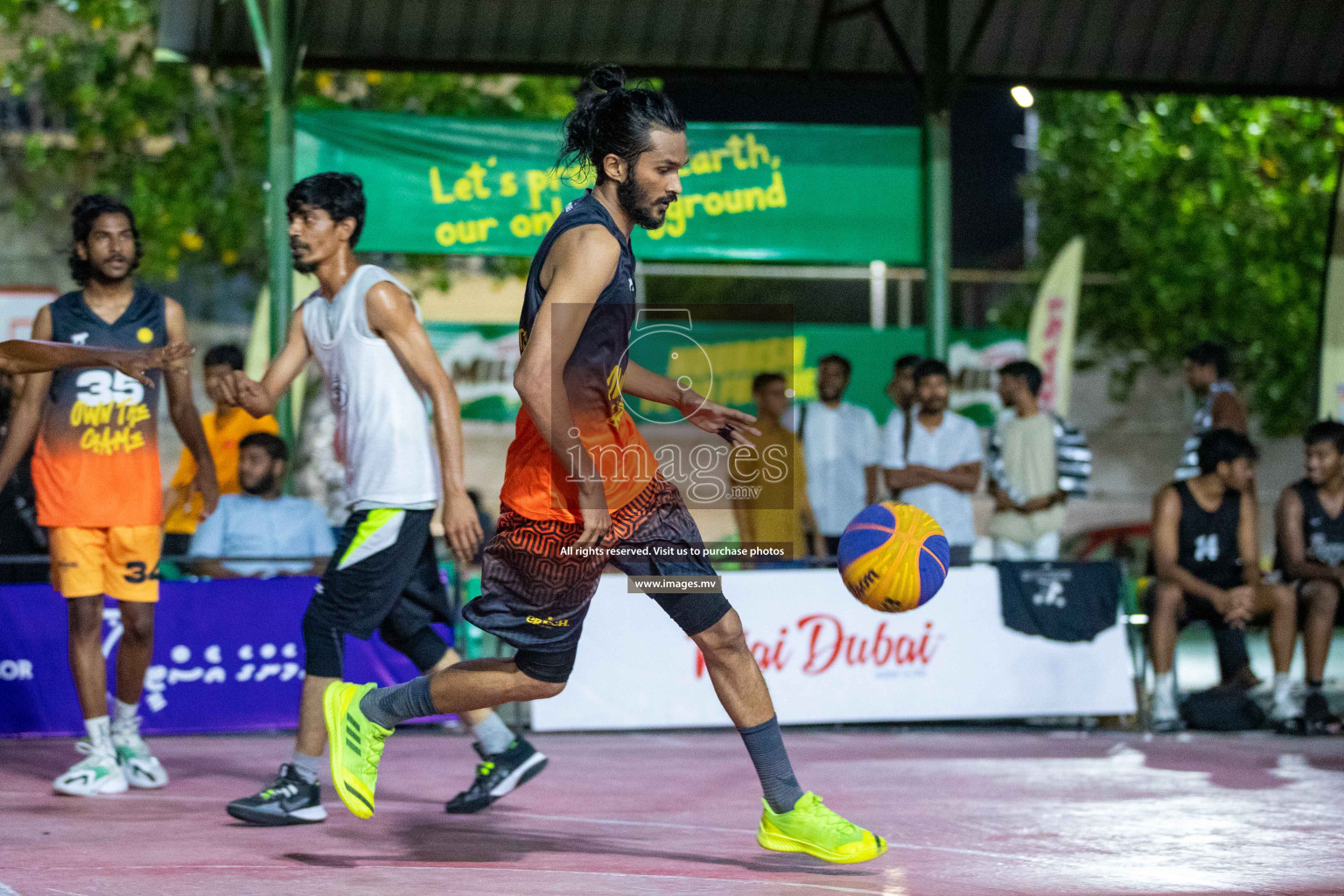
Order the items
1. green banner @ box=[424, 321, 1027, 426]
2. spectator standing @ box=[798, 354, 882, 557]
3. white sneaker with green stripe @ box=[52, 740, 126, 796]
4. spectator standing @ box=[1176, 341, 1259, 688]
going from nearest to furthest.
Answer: white sneaker with green stripe @ box=[52, 740, 126, 796] < spectator standing @ box=[1176, 341, 1259, 688] < spectator standing @ box=[798, 354, 882, 557] < green banner @ box=[424, 321, 1027, 426]

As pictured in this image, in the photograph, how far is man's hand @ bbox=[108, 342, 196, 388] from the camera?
5547mm

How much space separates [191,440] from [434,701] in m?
2.24

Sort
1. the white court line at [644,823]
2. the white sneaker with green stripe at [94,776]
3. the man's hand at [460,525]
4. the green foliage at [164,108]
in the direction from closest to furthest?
the white court line at [644,823]
the man's hand at [460,525]
the white sneaker with green stripe at [94,776]
the green foliage at [164,108]

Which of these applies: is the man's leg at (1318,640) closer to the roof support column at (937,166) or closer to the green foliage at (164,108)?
the roof support column at (937,166)

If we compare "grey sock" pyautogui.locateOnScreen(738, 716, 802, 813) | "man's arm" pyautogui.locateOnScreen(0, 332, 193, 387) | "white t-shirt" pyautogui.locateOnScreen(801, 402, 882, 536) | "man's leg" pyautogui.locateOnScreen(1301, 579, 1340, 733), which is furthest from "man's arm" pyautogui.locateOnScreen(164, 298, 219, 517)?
"man's leg" pyautogui.locateOnScreen(1301, 579, 1340, 733)

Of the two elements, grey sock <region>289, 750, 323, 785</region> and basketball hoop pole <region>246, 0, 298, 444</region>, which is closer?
grey sock <region>289, 750, 323, 785</region>

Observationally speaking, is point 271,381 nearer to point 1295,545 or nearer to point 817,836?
point 817,836

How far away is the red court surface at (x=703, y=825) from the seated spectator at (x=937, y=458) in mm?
2118

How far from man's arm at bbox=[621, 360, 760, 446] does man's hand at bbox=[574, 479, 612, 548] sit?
526 millimetres

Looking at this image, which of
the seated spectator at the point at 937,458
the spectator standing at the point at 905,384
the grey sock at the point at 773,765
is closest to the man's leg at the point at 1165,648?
the seated spectator at the point at 937,458

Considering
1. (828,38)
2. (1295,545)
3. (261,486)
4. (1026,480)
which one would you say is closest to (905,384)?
(1026,480)

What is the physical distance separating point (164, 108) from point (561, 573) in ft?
54.5

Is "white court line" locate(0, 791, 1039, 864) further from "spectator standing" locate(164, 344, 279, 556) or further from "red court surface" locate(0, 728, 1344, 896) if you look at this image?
"spectator standing" locate(164, 344, 279, 556)

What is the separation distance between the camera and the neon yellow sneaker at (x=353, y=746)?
4.73 meters
